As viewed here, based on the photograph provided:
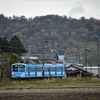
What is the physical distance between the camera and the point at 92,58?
318 ft

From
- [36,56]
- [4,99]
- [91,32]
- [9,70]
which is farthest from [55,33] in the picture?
[4,99]

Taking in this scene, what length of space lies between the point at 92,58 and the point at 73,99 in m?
78.2

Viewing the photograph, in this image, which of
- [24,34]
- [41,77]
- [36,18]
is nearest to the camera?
[41,77]

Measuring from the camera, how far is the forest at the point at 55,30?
127 meters

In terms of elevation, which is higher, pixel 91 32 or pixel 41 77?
pixel 91 32

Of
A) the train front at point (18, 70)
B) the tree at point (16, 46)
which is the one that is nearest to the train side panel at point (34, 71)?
the train front at point (18, 70)

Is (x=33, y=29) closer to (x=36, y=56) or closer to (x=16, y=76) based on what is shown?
(x=36, y=56)

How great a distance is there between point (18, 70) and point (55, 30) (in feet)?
352

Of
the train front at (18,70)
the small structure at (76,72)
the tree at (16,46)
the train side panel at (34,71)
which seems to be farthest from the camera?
the tree at (16,46)

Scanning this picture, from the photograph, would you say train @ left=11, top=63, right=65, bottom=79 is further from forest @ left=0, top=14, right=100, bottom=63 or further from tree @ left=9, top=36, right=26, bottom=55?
forest @ left=0, top=14, right=100, bottom=63

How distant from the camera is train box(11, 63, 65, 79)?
4026 centimetres

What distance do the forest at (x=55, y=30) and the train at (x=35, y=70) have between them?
67.1m

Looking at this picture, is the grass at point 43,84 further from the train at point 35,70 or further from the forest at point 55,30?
the forest at point 55,30

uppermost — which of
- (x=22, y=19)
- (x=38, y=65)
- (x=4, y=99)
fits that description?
(x=22, y=19)
